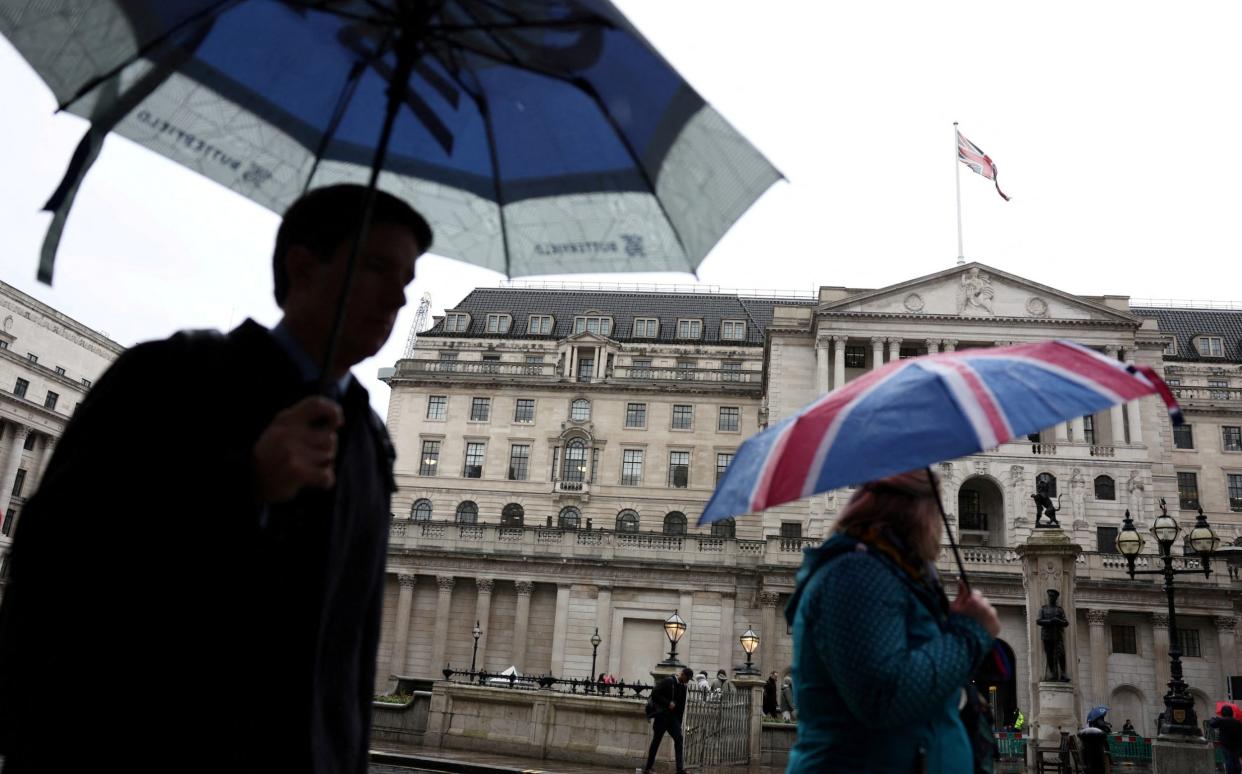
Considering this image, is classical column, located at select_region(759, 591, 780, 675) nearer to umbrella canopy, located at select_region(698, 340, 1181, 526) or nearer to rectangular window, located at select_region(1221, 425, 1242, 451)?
rectangular window, located at select_region(1221, 425, 1242, 451)

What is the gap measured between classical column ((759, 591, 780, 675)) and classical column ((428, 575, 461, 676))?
Answer: 15.4 m

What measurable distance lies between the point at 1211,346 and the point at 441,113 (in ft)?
270

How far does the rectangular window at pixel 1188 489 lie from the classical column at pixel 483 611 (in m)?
42.9

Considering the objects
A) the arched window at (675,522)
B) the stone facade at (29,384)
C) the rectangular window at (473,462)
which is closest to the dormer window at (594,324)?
the rectangular window at (473,462)

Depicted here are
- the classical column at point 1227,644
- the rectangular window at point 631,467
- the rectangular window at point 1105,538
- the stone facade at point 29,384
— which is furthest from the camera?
the stone facade at point 29,384

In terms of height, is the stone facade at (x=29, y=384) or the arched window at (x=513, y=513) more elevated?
the stone facade at (x=29, y=384)

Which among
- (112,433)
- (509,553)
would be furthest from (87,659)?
(509,553)

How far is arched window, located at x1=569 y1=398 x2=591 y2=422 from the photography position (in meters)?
65.6

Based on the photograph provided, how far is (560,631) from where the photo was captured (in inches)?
1861

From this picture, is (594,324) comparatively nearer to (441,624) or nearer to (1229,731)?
(441,624)

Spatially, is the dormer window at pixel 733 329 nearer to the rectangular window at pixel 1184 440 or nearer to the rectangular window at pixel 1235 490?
the rectangular window at pixel 1184 440

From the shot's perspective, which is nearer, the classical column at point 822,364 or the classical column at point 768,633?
the classical column at point 768,633

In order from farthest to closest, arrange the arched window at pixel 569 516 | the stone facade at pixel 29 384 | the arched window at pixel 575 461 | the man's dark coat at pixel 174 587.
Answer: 1. the stone facade at pixel 29 384
2. the arched window at pixel 575 461
3. the arched window at pixel 569 516
4. the man's dark coat at pixel 174 587

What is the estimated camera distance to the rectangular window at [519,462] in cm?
6469
